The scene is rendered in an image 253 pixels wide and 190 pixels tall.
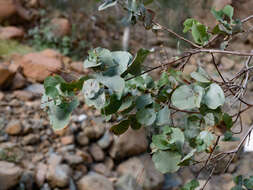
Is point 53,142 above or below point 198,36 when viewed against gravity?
below

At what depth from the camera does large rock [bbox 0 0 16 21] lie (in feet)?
11.5

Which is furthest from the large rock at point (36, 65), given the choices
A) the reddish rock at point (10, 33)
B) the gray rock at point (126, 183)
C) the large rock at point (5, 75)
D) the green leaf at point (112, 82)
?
the green leaf at point (112, 82)

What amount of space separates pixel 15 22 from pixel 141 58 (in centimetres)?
346

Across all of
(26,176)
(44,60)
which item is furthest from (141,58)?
(44,60)

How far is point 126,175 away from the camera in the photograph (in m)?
2.50

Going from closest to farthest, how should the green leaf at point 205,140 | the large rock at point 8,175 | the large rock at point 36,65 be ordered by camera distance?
the green leaf at point 205,140, the large rock at point 8,175, the large rock at point 36,65

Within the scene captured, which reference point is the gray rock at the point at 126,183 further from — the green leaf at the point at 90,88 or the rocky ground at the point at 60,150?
the green leaf at the point at 90,88

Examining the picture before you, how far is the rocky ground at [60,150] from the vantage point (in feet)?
6.79

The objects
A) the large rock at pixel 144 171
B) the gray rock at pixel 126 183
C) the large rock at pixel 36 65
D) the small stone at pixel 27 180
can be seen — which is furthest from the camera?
the large rock at pixel 36 65

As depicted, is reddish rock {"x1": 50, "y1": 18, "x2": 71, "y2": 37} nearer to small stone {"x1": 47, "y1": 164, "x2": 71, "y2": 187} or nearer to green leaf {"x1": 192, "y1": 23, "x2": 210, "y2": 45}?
small stone {"x1": 47, "y1": 164, "x2": 71, "y2": 187}

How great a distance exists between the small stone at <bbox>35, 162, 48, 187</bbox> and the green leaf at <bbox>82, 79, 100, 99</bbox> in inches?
66.1

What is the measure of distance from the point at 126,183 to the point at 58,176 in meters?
0.60

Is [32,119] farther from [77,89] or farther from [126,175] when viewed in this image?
[77,89]

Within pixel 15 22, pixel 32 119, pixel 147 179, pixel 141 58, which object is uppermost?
pixel 15 22
